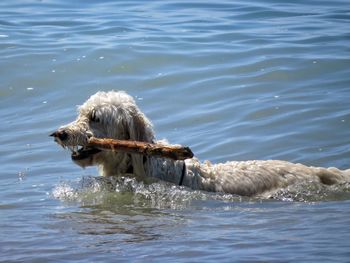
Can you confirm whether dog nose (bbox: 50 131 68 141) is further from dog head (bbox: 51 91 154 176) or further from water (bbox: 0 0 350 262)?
water (bbox: 0 0 350 262)

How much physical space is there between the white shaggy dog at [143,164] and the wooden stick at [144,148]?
0.21m

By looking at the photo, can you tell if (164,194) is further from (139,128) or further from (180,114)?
(180,114)

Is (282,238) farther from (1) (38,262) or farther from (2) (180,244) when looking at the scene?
(1) (38,262)

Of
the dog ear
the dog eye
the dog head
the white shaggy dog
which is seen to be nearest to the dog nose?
the white shaggy dog

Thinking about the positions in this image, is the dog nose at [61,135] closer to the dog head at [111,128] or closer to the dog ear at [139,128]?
the dog head at [111,128]

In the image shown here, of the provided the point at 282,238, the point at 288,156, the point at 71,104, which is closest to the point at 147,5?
the point at 71,104

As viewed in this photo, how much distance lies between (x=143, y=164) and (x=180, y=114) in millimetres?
5135

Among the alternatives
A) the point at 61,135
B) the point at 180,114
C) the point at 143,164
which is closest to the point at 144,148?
the point at 143,164

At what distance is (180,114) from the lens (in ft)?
48.8

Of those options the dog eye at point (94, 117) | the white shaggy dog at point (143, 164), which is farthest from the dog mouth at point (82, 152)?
the dog eye at point (94, 117)

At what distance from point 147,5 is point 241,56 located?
22.0 ft

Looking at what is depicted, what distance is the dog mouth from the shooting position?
31.5 ft

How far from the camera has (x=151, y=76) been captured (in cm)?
1711

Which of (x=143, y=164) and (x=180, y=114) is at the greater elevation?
(x=143, y=164)
